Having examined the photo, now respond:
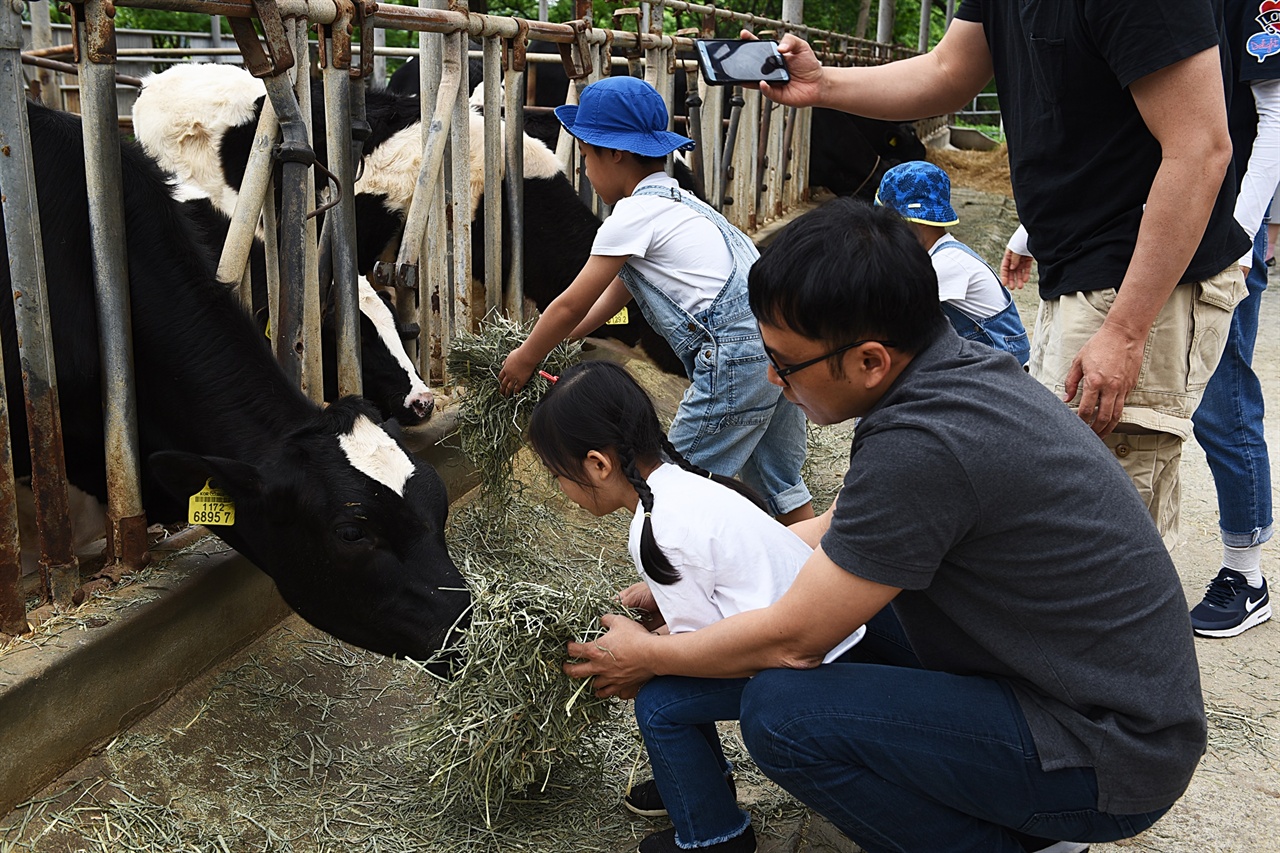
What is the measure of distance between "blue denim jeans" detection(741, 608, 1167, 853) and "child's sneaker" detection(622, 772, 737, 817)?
1.98ft

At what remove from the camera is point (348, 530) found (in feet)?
9.93

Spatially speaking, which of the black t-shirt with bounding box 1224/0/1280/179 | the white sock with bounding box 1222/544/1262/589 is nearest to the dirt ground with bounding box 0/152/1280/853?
the white sock with bounding box 1222/544/1262/589

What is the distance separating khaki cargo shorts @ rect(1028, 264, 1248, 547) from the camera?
2.69 m

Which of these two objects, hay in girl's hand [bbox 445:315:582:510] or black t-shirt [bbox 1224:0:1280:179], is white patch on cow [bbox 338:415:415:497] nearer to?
hay in girl's hand [bbox 445:315:582:510]

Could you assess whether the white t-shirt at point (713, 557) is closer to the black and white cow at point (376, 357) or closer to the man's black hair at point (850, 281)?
the man's black hair at point (850, 281)

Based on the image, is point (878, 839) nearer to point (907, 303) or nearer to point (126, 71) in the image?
point (907, 303)

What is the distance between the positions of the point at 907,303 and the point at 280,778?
6.54 feet

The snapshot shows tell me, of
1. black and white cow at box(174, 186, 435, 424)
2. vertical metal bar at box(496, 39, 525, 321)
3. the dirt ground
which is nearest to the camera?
the dirt ground

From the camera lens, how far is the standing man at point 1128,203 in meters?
2.41

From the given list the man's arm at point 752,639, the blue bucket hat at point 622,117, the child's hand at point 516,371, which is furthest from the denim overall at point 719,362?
the man's arm at point 752,639

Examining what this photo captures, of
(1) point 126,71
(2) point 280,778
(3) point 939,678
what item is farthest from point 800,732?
(1) point 126,71

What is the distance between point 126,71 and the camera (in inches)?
520

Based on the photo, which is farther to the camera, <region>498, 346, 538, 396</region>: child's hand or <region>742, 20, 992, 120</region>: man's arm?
<region>498, 346, 538, 396</region>: child's hand

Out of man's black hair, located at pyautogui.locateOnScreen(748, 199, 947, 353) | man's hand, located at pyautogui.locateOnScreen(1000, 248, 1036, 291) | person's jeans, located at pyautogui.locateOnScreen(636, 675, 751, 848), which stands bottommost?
person's jeans, located at pyautogui.locateOnScreen(636, 675, 751, 848)
